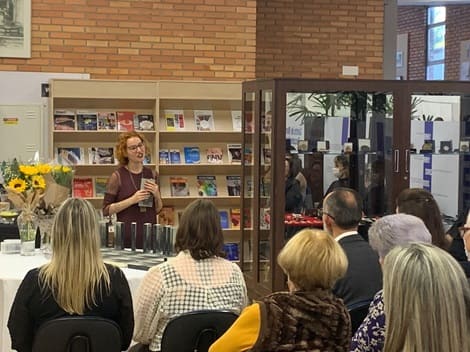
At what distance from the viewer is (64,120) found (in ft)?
27.7

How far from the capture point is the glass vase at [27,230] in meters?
4.80

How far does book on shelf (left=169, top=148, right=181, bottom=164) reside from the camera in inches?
343

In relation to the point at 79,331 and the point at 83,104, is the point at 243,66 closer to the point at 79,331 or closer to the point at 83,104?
the point at 83,104

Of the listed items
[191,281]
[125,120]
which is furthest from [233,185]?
[191,281]

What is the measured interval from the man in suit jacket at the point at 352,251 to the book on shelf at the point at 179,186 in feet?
15.2

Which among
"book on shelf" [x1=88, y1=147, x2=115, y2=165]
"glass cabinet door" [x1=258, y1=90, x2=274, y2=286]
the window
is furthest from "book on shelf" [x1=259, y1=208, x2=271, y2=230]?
the window

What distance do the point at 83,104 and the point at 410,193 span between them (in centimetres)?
487

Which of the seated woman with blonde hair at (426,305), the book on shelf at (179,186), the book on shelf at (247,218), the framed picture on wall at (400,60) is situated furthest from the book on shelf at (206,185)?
the framed picture on wall at (400,60)

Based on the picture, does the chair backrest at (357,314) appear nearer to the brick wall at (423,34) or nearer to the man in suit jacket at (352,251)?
the man in suit jacket at (352,251)

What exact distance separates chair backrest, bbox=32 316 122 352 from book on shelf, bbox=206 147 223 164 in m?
5.52

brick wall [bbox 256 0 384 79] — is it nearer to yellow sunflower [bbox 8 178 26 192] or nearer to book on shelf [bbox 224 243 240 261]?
book on shelf [bbox 224 243 240 261]

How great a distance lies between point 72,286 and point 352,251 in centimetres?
134

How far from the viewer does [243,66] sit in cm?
917

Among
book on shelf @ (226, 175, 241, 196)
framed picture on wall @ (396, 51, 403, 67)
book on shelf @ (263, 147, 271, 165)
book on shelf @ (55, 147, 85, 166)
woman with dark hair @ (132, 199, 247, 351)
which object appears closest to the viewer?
woman with dark hair @ (132, 199, 247, 351)
